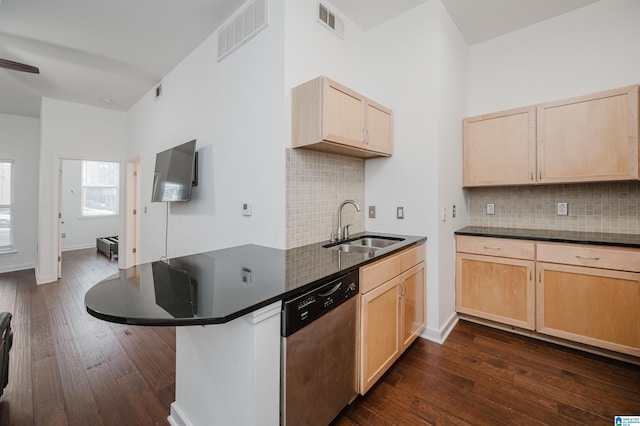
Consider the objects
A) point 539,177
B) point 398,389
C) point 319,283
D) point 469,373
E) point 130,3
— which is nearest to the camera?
point 319,283

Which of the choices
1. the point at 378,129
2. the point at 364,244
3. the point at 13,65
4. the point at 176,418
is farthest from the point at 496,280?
the point at 13,65

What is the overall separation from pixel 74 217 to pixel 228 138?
7.16m

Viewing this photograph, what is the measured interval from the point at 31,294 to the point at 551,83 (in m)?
6.97

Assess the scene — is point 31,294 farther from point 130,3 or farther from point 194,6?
point 194,6

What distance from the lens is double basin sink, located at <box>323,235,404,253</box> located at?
91.8 inches

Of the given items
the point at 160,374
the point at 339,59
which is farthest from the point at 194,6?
the point at 160,374

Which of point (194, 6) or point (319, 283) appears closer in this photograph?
point (319, 283)

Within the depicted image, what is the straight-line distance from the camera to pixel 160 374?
2.04m

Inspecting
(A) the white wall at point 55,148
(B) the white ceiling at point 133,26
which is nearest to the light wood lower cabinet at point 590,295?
(B) the white ceiling at point 133,26

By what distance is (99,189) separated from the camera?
767cm

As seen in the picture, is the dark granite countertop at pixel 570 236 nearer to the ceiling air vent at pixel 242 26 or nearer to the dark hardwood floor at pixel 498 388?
the dark hardwood floor at pixel 498 388

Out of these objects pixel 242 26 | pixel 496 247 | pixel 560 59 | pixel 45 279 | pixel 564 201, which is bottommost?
pixel 45 279

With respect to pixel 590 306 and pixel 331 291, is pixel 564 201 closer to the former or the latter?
pixel 590 306

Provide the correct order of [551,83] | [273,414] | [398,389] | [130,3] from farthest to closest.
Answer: [551,83] < [130,3] < [398,389] < [273,414]
